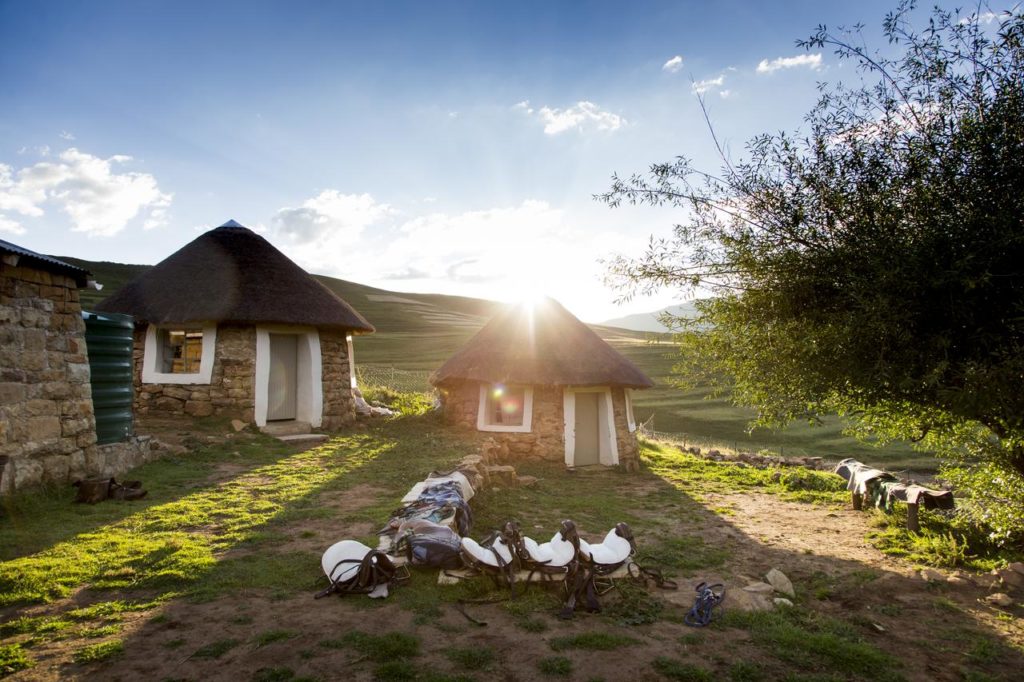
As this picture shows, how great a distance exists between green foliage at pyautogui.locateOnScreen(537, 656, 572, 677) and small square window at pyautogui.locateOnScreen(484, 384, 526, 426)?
11.1m

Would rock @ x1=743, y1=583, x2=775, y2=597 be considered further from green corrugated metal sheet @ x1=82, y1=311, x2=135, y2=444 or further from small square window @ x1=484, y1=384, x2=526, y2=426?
small square window @ x1=484, y1=384, x2=526, y2=426

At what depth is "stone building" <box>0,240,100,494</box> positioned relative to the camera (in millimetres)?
7031

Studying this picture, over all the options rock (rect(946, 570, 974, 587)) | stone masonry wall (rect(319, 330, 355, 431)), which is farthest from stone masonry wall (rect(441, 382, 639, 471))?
rock (rect(946, 570, 974, 587))

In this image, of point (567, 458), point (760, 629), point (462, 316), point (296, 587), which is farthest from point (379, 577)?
point (462, 316)

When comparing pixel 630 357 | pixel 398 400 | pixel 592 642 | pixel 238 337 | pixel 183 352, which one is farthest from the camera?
pixel 630 357

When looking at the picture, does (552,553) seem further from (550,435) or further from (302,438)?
(302,438)

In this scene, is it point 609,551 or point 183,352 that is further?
point 183,352

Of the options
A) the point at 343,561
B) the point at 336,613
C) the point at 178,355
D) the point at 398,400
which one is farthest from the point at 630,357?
the point at 336,613

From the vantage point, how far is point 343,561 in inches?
204

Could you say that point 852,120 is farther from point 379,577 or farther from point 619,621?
point 379,577

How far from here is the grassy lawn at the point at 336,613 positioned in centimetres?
395

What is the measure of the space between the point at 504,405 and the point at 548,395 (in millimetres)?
1327

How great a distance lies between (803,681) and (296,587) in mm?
4210

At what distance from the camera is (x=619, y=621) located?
4.80 m
